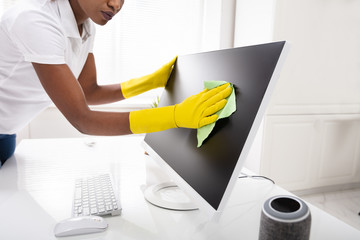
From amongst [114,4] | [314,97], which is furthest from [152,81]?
[314,97]

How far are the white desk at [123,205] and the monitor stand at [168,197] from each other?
22 millimetres

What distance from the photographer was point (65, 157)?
121 centimetres

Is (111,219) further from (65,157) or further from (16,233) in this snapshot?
(65,157)

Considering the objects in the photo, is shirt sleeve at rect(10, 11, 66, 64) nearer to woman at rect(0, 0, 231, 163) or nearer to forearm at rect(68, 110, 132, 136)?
woman at rect(0, 0, 231, 163)

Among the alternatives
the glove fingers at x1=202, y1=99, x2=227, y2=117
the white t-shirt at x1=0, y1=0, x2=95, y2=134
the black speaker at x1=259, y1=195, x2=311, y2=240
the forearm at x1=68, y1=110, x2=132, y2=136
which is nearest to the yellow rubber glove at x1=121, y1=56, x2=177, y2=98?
the white t-shirt at x1=0, y1=0, x2=95, y2=134

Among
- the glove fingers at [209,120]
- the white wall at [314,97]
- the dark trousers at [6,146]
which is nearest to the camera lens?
the glove fingers at [209,120]

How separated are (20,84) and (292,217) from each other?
3.59ft

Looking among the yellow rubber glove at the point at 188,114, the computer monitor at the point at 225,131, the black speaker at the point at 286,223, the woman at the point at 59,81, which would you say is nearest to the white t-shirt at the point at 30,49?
the woman at the point at 59,81

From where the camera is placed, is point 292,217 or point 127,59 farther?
point 127,59

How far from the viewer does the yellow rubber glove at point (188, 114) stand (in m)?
0.67

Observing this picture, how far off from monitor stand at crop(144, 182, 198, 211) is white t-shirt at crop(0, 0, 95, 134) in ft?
1.65

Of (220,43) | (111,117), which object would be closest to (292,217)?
(111,117)

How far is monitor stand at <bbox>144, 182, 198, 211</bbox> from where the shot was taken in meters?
0.76

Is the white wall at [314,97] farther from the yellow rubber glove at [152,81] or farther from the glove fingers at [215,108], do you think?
the glove fingers at [215,108]
